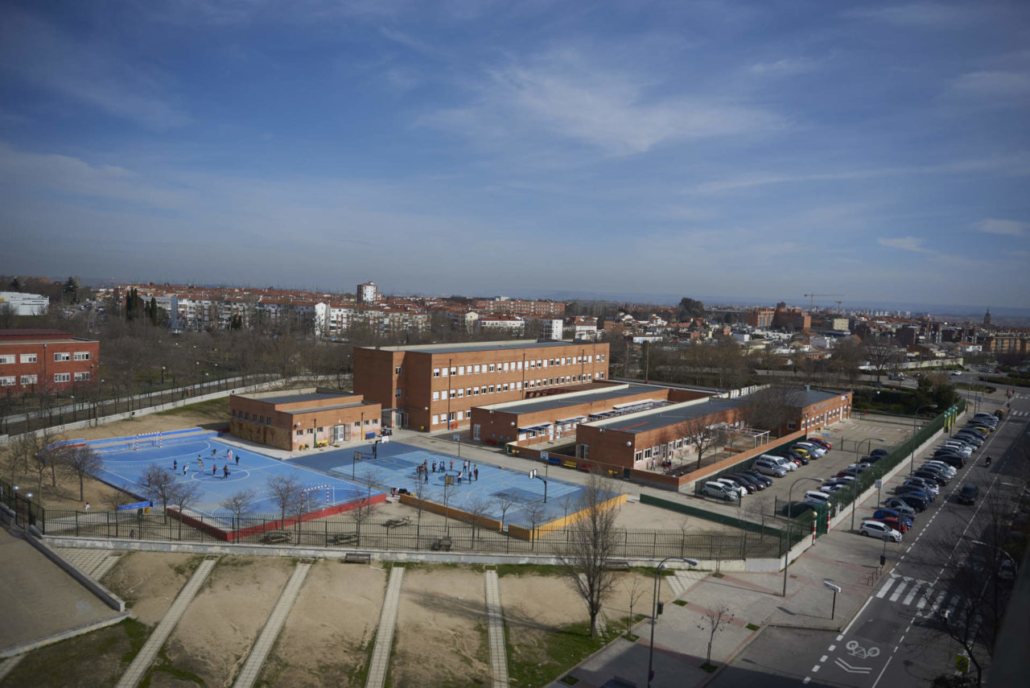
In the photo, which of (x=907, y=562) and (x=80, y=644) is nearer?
(x=80, y=644)

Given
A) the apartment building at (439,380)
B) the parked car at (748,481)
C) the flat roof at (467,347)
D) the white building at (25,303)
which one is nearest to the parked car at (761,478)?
the parked car at (748,481)

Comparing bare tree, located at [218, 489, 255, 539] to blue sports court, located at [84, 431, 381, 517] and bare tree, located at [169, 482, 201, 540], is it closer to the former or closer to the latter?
blue sports court, located at [84, 431, 381, 517]

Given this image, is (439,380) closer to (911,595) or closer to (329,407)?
(329,407)

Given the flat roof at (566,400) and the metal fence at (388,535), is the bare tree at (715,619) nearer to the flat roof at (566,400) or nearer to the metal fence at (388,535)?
the metal fence at (388,535)

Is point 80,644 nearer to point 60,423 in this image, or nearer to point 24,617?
point 24,617

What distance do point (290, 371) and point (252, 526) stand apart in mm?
42314

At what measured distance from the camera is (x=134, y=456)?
37.8 meters

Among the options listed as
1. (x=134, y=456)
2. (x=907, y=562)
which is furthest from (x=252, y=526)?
(x=907, y=562)

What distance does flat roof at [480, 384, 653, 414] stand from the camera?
45.7 m

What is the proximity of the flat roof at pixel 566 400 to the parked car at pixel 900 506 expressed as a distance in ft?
67.0

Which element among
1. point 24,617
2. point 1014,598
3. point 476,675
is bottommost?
point 476,675

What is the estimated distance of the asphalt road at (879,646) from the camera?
18.7 meters

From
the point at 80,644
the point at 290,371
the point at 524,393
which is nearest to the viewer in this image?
the point at 80,644

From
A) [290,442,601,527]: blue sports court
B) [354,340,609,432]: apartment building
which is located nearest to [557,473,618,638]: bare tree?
[290,442,601,527]: blue sports court
